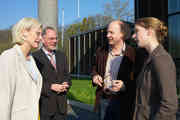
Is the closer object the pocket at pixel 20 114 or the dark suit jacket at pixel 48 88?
the pocket at pixel 20 114

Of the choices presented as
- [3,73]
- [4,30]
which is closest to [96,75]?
[3,73]

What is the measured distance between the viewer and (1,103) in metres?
2.13

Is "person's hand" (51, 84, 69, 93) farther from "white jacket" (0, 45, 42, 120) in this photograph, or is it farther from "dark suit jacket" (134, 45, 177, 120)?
"dark suit jacket" (134, 45, 177, 120)

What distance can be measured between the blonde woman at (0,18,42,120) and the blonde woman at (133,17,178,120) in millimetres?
1158

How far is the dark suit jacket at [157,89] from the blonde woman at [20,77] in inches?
45.6

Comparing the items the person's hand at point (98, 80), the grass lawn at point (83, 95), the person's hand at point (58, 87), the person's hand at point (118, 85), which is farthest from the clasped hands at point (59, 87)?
the grass lawn at point (83, 95)

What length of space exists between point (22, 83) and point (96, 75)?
3.75ft

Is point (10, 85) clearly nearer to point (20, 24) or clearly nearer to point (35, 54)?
point (20, 24)

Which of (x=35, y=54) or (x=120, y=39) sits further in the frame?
(x=35, y=54)

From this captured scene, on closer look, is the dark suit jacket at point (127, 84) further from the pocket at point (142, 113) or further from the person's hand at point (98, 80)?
the pocket at point (142, 113)

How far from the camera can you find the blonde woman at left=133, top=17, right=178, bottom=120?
192cm

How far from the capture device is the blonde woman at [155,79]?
1921 millimetres

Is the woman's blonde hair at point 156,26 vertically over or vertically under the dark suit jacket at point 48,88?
over

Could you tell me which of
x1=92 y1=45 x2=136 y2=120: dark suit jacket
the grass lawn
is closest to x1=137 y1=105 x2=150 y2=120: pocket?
x1=92 y1=45 x2=136 y2=120: dark suit jacket
